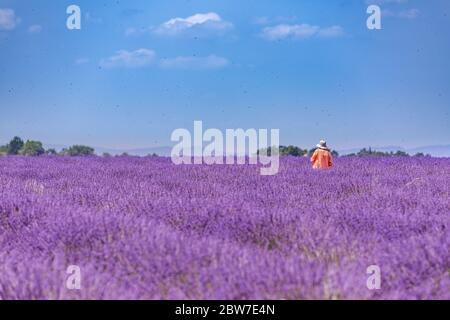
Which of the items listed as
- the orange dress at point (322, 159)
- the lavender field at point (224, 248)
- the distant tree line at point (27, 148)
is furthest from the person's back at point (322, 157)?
the distant tree line at point (27, 148)

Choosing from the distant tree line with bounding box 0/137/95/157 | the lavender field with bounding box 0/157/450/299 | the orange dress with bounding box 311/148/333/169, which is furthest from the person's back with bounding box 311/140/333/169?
the distant tree line with bounding box 0/137/95/157

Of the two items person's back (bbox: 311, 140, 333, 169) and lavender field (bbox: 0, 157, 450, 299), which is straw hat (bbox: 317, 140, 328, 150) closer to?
person's back (bbox: 311, 140, 333, 169)

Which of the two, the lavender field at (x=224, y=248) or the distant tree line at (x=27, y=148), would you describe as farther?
the distant tree line at (x=27, y=148)

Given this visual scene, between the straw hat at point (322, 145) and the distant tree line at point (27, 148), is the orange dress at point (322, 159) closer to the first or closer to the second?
the straw hat at point (322, 145)

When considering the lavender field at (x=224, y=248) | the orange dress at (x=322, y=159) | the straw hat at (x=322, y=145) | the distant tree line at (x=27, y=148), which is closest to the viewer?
the lavender field at (x=224, y=248)

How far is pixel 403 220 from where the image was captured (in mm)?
3260

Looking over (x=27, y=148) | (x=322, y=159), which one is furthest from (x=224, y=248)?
(x=27, y=148)

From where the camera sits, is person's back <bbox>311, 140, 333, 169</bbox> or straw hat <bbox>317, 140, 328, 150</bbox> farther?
straw hat <bbox>317, 140, 328, 150</bbox>

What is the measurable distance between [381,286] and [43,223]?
203cm

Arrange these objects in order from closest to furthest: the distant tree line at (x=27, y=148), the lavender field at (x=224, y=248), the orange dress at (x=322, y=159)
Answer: the lavender field at (x=224, y=248)
the orange dress at (x=322, y=159)
the distant tree line at (x=27, y=148)

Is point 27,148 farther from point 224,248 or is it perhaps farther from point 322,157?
point 224,248

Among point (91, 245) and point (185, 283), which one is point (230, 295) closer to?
point (185, 283)

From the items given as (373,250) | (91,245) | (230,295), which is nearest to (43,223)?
(91,245)

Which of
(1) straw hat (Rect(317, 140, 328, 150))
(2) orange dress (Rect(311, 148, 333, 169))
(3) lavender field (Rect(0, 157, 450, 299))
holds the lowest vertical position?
(3) lavender field (Rect(0, 157, 450, 299))
